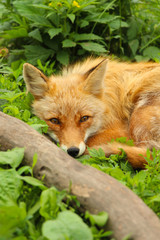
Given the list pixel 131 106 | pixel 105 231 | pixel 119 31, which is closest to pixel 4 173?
pixel 105 231

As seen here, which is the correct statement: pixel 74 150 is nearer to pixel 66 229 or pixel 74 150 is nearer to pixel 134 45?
pixel 66 229

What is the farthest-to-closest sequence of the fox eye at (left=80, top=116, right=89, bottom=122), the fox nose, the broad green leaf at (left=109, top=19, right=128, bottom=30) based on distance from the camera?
the broad green leaf at (left=109, top=19, right=128, bottom=30) < the fox eye at (left=80, top=116, right=89, bottom=122) < the fox nose

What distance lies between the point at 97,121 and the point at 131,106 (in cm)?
59

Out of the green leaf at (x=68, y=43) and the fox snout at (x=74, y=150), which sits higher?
the green leaf at (x=68, y=43)

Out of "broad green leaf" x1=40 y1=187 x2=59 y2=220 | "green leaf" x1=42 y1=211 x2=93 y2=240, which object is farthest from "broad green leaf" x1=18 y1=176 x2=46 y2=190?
"green leaf" x1=42 y1=211 x2=93 y2=240

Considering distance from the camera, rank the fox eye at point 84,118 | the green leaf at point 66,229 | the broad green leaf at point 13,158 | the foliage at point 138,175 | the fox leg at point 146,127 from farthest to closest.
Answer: the fox eye at point 84,118, the fox leg at point 146,127, the foliage at point 138,175, the broad green leaf at point 13,158, the green leaf at point 66,229

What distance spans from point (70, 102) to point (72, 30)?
80.4 inches

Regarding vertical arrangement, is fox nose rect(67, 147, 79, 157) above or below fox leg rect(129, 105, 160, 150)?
below

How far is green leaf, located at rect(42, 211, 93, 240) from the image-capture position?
172 centimetres

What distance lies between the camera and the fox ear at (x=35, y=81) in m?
3.98

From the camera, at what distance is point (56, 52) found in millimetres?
5387

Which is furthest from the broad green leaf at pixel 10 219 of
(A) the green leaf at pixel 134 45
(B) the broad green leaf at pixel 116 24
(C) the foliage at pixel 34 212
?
(A) the green leaf at pixel 134 45

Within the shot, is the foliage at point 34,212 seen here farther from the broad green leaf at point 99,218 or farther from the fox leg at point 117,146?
the fox leg at point 117,146

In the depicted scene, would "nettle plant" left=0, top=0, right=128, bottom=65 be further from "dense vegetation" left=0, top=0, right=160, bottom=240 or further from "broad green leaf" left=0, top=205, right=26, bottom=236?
"broad green leaf" left=0, top=205, right=26, bottom=236
